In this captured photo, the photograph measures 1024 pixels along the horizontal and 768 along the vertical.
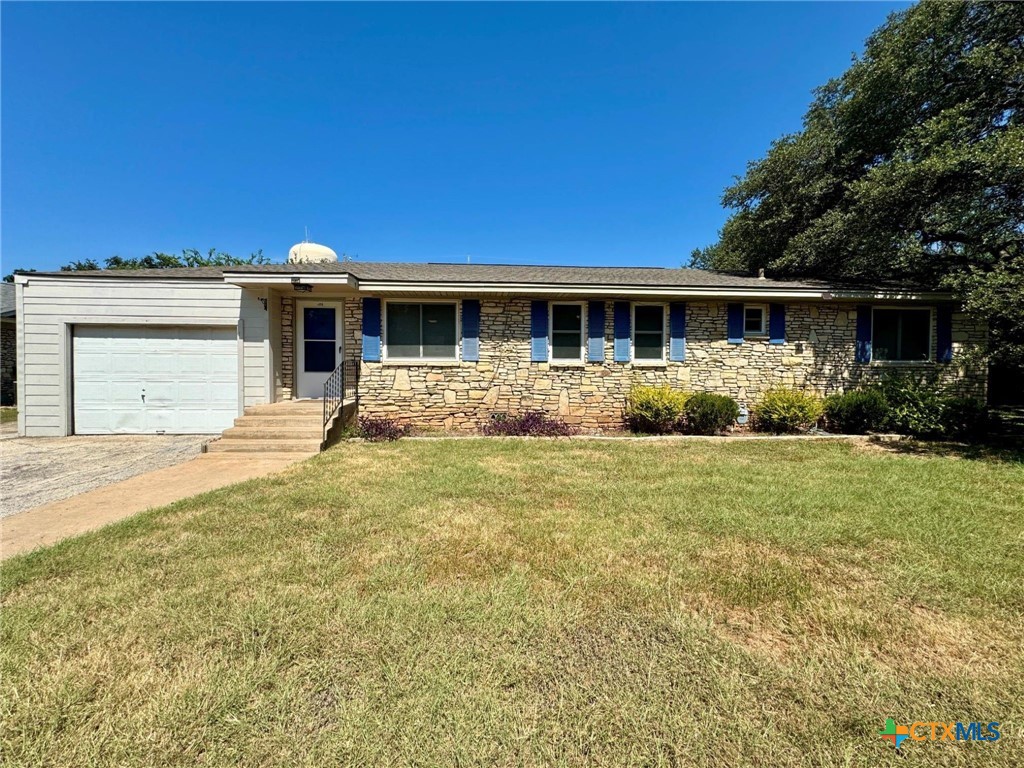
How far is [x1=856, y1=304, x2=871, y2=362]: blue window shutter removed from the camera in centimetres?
912

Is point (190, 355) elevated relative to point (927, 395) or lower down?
elevated

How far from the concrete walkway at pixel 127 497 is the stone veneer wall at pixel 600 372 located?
9.36 feet

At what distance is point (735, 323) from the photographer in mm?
9117

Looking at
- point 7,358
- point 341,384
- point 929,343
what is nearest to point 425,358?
point 341,384

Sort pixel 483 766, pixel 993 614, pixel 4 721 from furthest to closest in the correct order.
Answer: pixel 993 614 < pixel 4 721 < pixel 483 766

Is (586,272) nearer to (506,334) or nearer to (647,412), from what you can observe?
(506,334)

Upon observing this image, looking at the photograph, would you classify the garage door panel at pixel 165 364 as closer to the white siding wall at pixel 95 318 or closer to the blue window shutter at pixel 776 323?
the white siding wall at pixel 95 318

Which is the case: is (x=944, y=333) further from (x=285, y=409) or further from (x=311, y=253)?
(x=311, y=253)

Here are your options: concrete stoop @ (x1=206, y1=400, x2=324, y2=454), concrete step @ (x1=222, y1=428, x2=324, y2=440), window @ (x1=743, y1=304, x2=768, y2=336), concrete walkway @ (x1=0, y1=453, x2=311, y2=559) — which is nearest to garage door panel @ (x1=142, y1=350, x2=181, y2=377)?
concrete stoop @ (x1=206, y1=400, x2=324, y2=454)

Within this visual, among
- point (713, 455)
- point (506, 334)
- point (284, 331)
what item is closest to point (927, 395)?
point (713, 455)

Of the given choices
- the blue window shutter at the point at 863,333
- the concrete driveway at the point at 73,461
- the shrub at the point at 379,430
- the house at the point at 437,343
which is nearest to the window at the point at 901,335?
the house at the point at 437,343

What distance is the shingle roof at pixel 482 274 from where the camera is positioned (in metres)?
8.56

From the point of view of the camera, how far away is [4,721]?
1.72 m

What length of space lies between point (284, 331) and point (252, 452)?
10.6ft
